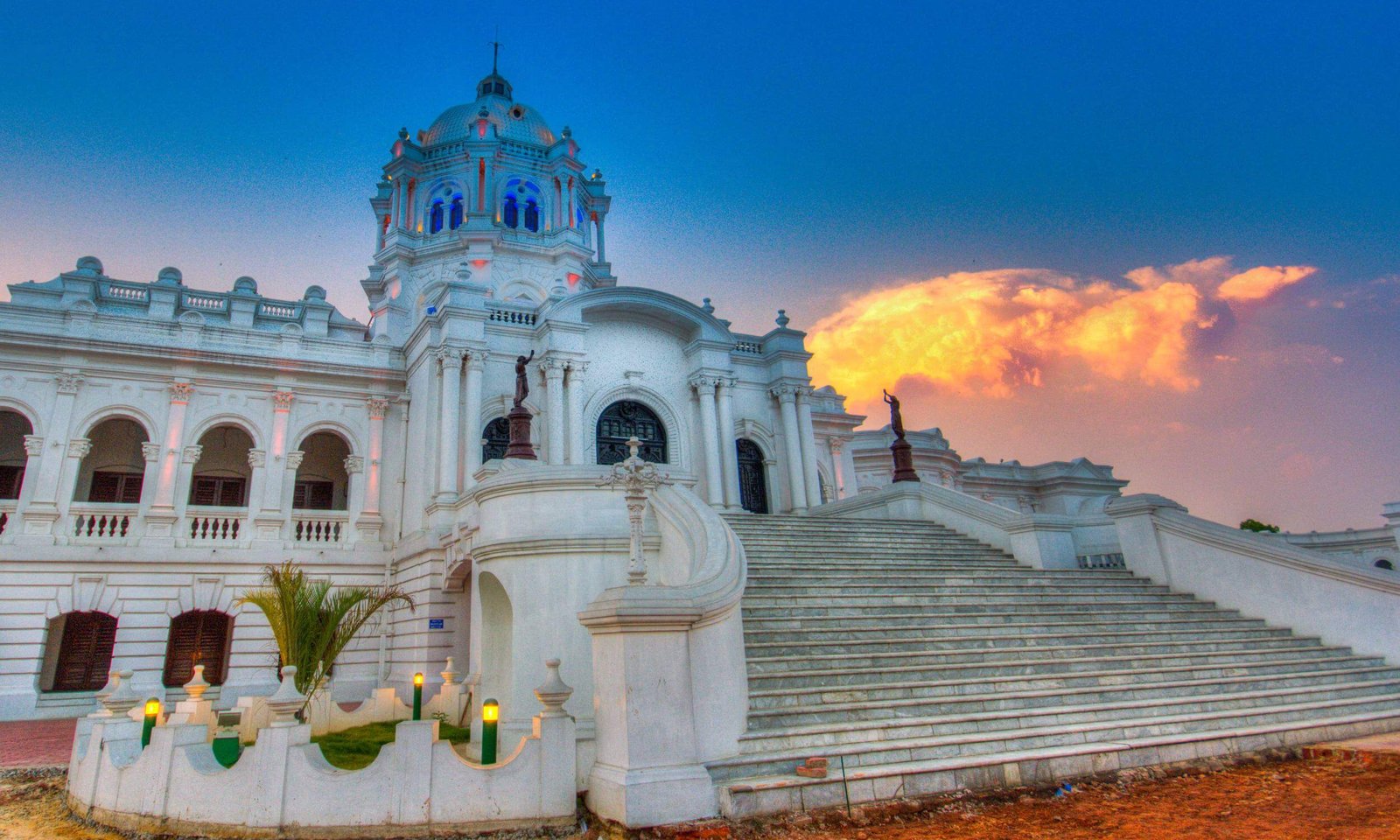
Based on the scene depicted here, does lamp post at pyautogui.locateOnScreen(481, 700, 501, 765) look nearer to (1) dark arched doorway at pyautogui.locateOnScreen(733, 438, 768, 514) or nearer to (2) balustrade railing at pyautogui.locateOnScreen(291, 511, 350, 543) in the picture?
(2) balustrade railing at pyautogui.locateOnScreen(291, 511, 350, 543)

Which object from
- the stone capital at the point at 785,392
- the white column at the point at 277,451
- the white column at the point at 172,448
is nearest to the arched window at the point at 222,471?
the white column at the point at 172,448

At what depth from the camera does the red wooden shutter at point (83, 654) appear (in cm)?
1872

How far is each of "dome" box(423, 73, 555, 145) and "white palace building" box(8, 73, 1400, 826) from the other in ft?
4.10

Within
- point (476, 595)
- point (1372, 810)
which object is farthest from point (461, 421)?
point (1372, 810)

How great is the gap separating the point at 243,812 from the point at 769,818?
15.2 ft

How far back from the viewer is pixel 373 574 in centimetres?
2042

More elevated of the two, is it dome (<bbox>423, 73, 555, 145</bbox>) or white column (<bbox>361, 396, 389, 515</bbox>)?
dome (<bbox>423, 73, 555, 145</bbox>)

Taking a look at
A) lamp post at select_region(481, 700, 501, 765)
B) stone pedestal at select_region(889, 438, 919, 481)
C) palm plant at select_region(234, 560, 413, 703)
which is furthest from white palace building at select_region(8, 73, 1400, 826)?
palm plant at select_region(234, 560, 413, 703)

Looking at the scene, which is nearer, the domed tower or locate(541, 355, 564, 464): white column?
locate(541, 355, 564, 464): white column

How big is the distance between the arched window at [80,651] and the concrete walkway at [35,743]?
1.92m

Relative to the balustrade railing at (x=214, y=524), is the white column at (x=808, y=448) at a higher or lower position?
higher

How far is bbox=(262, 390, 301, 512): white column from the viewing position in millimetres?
20422

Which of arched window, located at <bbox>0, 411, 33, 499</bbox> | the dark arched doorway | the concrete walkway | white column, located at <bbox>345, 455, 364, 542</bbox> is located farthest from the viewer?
the dark arched doorway

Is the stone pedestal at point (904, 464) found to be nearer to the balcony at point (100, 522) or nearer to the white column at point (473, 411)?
the white column at point (473, 411)
